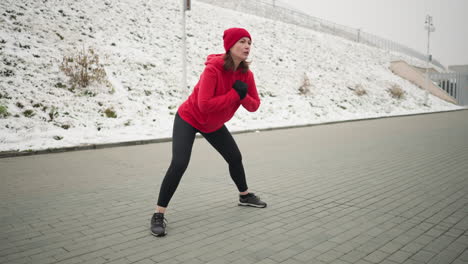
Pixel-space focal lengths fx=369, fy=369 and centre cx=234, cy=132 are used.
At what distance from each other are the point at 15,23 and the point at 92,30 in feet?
11.6

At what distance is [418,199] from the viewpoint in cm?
489

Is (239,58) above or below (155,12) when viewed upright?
below

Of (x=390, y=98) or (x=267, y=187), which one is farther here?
(x=390, y=98)

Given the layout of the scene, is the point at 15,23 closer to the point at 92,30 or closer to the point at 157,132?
the point at 92,30

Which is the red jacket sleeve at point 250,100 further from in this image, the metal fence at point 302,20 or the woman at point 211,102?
the metal fence at point 302,20

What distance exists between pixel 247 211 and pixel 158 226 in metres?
1.21

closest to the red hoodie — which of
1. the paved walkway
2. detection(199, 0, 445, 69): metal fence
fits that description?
the paved walkway

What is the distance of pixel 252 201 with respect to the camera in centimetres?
466

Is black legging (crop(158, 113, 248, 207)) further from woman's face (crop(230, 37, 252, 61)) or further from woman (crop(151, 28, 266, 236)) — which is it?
woman's face (crop(230, 37, 252, 61))

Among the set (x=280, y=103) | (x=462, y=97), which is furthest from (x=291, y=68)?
(x=462, y=97)

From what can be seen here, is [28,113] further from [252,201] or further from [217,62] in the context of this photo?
[217,62]

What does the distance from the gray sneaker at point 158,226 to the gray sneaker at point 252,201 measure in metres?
1.21

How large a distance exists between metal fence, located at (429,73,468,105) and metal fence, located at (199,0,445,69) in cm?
1211

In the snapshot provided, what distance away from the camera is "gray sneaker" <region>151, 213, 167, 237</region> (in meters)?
3.66
